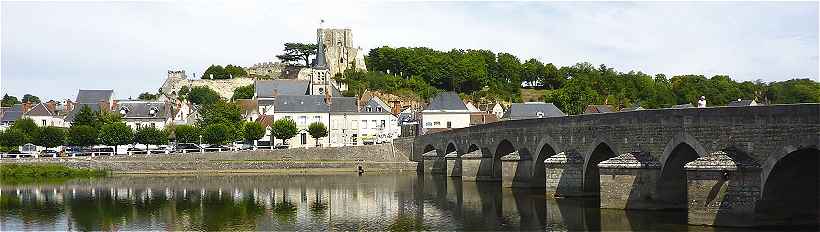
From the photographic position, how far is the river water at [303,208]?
27.6 m

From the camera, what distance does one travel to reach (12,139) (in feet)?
203

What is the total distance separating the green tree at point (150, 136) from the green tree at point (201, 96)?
1631 inches

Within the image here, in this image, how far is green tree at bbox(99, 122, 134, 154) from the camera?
62.6 meters

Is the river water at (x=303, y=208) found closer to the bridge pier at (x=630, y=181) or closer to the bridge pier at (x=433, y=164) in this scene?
the bridge pier at (x=630, y=181)

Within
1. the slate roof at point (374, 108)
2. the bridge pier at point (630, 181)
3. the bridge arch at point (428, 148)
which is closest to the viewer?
the bridge pier at point (630, 181)

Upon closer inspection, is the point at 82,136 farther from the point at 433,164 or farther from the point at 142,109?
the point at 433,164

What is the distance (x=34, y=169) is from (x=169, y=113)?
24.6 meters

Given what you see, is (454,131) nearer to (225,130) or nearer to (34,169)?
(225,130)

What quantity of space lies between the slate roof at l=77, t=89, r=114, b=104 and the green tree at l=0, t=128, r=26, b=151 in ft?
64.8

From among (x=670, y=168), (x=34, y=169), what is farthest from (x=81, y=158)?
(x=670, y=168)

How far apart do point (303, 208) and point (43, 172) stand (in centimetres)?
2411

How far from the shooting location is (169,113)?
7688 cm

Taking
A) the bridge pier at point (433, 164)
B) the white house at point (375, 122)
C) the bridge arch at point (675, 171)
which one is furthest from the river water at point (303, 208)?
the white house at point (375, 122)

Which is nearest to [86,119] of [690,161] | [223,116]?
[223,116]
